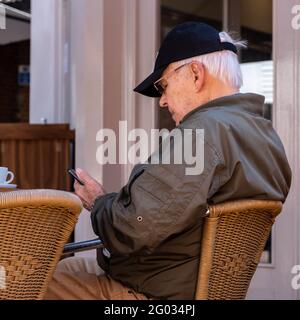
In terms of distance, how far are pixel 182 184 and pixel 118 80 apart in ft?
7.68

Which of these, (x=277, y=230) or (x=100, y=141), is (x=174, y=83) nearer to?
(x=277, y=230)

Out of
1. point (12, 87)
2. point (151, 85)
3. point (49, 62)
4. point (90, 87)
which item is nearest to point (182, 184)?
point (151, 85)

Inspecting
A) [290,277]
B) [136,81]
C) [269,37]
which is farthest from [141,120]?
[290,277]

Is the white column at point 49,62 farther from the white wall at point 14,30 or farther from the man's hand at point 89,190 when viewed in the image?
the man's hand at point 89,190

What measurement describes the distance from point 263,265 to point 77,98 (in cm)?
143

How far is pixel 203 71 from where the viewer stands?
6.48ft

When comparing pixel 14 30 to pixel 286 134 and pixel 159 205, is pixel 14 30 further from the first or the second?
pixel 159 205

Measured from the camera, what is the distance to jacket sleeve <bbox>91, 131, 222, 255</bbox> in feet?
5.62

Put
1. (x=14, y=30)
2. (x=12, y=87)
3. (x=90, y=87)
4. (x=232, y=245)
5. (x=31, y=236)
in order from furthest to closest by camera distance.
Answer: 1. (x=12, y=87)
2. (x=14, y=30)
3. (x=90, y=87)
4. (x=232, y=245)
5. (x=31, y=236)

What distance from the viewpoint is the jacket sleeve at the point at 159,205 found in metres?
1.71

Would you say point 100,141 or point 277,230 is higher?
point 100,141

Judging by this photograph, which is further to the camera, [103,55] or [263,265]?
[103,55]

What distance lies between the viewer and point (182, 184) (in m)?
1.71

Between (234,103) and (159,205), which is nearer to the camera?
(159,205)
